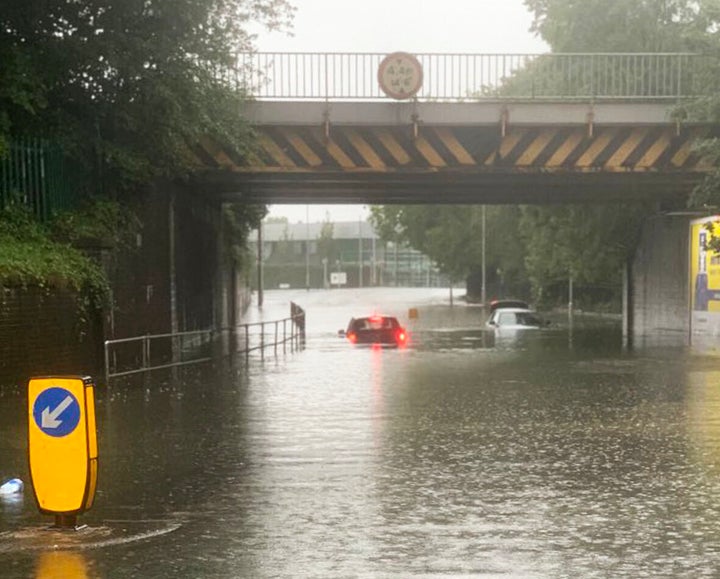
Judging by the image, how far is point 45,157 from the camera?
18391mm

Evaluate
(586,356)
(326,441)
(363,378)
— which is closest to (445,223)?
(586,356)

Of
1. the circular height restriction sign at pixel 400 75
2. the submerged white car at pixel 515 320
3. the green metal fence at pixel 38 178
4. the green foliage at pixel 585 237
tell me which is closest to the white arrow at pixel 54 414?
the green metal fence at pixel 38 178

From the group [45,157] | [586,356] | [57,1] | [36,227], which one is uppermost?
[57,1]

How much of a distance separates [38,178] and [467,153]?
38.7 feet

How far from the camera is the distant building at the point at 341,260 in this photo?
161625mm

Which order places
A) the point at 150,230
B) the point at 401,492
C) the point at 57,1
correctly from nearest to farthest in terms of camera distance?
the point at 401,492, the point at 57,1, the point at 150,230

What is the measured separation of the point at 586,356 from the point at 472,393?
983cm

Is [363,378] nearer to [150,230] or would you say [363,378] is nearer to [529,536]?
[150,230]

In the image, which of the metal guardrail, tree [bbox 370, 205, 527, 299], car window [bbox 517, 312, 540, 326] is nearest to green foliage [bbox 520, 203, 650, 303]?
car window [bbox 517, 312, 540, 326]

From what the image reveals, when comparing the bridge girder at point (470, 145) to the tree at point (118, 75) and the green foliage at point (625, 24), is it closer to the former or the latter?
the tree at point (118, 75)

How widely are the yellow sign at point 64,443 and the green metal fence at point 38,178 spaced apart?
1130 cm

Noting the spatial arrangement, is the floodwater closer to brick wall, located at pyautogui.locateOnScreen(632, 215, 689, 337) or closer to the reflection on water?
the reflection on water

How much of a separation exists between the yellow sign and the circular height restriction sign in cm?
1913

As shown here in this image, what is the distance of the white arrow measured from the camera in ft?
22.0
